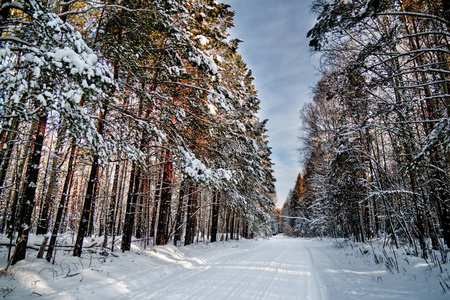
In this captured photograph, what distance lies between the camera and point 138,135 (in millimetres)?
6465

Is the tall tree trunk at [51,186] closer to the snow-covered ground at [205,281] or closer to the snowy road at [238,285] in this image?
the snow-covered ground at [205,281]

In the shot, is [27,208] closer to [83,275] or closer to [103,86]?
[83,275]

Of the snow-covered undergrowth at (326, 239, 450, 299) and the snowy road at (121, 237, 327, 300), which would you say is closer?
the snow-covered undergrowth at (326, 239, 450, 299)

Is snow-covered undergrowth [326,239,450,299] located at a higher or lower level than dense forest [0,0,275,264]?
lower

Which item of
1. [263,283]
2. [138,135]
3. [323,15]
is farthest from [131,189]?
[323,15]

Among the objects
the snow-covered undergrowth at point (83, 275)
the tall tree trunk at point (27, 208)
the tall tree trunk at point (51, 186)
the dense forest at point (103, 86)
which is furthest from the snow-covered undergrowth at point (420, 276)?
the tall tree trunk at point (51, 186)

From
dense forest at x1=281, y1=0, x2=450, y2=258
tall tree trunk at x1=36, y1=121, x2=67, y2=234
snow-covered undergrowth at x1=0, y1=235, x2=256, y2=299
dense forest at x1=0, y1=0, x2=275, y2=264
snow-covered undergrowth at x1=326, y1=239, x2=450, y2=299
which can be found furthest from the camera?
tall tree trunk at x1=36, y1=121, x2=67, y2=234

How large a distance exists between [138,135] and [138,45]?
109 inches

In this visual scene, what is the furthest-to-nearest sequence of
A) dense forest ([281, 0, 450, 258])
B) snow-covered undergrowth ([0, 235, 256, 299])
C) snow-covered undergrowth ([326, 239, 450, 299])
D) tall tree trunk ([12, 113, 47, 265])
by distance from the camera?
tall tree trunk ([12, 113, 47, 265]), dense forest ([281, 0, 450, 258]), snow-covered undergrowth ([0, 235, 256, 299]), snow-covered undergrowth ([326, 239, 450, 299])

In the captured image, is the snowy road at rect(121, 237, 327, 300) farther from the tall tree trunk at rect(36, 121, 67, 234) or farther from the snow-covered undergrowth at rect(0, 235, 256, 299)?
the tall tree trunk at rect(36, 121, 67, 234)

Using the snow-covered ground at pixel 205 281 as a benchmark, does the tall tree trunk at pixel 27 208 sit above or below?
above

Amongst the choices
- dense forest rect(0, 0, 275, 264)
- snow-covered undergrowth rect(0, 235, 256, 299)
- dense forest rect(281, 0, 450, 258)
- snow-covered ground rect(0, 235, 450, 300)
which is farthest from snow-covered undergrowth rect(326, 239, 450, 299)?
snow-covered undergrowth rect(0, 235, 256, 299)

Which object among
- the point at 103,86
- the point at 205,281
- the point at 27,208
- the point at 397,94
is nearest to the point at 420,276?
the point at 205,281

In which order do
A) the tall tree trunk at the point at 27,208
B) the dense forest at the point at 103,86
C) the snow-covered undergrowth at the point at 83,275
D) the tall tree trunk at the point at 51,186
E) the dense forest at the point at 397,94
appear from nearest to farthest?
1. the dense forest at the point at 103,86
2. the snow-covered undergrowth at the point at 83,275
3. the dense forest at the point at 397,94
4. the tall tree trunk at the point at 27,208
5. the tall tree trunk at the point at 51,186
